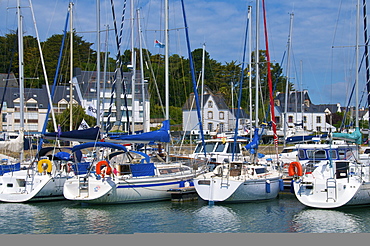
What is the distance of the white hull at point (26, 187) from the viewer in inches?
926

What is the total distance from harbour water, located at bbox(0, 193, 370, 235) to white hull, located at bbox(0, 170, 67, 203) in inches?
15.1

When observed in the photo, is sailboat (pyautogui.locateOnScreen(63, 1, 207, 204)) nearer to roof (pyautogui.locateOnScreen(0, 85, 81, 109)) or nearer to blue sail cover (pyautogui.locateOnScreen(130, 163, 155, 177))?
blue sail cover (pyautogui.locateOnScreen(130, 163, 155, 177))

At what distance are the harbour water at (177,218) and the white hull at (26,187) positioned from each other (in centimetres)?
38

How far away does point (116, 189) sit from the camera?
22.5 metres

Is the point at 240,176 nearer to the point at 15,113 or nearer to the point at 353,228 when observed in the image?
the point at 353,228

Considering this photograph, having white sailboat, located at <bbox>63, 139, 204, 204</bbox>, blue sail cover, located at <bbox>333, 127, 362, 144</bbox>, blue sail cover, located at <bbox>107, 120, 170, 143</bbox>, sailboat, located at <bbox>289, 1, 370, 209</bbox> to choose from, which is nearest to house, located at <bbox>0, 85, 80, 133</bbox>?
blue sail cover, located at <bbox>107, 120, 170, 143</bbox>

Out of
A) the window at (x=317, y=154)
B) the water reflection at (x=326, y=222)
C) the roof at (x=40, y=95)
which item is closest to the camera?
the water reflection at (x=326, y=222)

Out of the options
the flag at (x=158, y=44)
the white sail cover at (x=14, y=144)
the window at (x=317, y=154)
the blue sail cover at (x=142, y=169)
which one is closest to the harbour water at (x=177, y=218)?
the blue sail cover at (x=142, y=169)

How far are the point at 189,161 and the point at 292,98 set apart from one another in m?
62.1

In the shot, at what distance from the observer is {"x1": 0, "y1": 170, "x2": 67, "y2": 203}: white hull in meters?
23.5

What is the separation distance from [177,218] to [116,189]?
3.86 m

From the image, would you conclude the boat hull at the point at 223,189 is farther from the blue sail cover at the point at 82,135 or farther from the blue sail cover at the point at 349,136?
the blue sail cover at the point at 82,135

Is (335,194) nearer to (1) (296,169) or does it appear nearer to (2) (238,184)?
(1) (296,169)

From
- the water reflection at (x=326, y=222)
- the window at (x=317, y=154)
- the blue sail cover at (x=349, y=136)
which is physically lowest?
the water reflection at (x=326, y=222)
